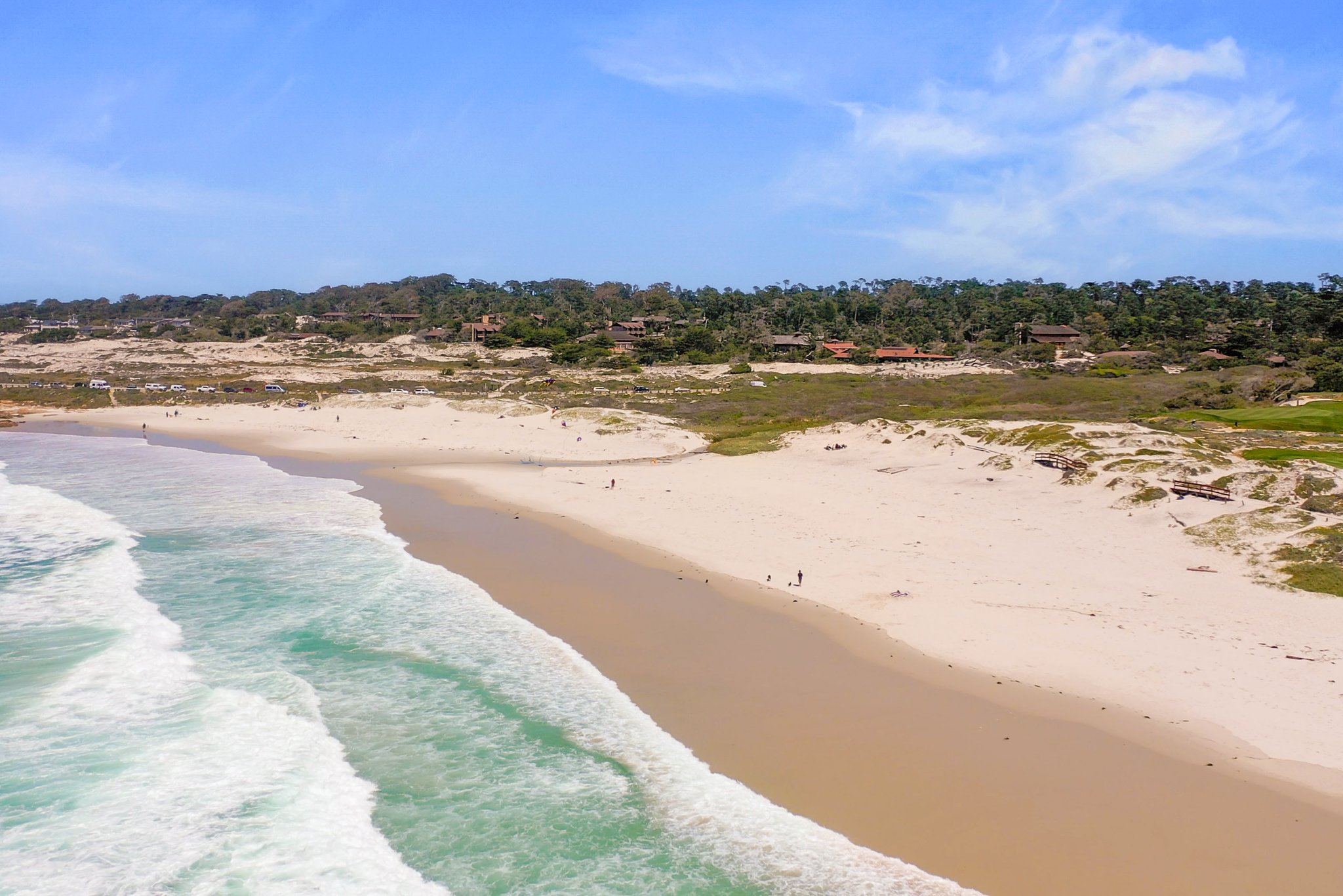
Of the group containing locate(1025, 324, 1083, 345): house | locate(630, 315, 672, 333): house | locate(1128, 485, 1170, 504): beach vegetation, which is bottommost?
locate(1128, 485, 1170, 504): beach vegetation

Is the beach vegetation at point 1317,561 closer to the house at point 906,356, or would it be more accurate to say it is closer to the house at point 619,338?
the house at point 906,356

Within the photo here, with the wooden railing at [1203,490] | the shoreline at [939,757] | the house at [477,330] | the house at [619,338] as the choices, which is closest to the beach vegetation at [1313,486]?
Answer: the wooden railing at [1203,490]

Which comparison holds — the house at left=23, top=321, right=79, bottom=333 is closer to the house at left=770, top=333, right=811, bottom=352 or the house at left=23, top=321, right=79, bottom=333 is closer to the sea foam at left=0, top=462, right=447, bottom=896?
the house at left=770, top=333, right=811, bottom=352

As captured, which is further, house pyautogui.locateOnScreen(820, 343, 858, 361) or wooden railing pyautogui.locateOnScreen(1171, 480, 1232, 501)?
house pyautogui.locateOnScreen(820, 343, 858, 361)

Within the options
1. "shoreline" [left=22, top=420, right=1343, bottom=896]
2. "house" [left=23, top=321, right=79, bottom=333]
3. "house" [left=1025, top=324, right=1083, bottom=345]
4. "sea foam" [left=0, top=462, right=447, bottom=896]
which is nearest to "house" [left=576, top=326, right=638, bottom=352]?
"house" [left=1025, top=324, right=1083, bottom=345]

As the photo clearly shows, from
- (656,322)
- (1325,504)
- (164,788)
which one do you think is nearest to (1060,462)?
(1325,504)

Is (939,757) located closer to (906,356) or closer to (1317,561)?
(1317,561)
